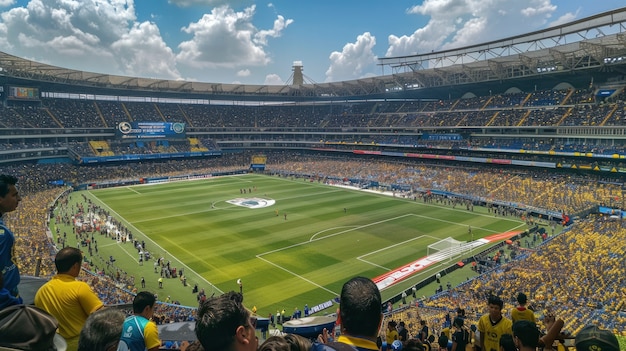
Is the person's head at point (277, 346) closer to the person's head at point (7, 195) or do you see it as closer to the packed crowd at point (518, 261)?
the person's head at point (7, 195)

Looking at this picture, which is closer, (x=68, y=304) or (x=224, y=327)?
(x=224, y=327)

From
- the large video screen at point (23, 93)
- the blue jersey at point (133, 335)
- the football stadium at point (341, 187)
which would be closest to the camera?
the blue jersey at point (133, 335)

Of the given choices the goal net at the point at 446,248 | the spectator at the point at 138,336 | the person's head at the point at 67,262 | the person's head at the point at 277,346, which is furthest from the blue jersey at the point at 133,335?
the goal net at the point at 446,248

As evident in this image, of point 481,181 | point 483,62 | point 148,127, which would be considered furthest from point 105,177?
point 483,62

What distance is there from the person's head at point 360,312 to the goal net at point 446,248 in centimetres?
3000

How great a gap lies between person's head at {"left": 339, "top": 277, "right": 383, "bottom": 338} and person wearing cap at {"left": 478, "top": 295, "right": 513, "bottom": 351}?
415 centimetres

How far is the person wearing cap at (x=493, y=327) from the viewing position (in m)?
6.69

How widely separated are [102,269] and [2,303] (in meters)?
27.7

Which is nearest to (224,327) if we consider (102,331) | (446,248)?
(102,331)

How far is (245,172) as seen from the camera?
266ft

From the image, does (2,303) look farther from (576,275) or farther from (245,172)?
(245,172)

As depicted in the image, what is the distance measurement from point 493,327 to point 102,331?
6119 millimetres

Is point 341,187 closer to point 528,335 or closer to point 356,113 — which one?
point 356,113

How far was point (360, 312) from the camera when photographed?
350 centimetres
